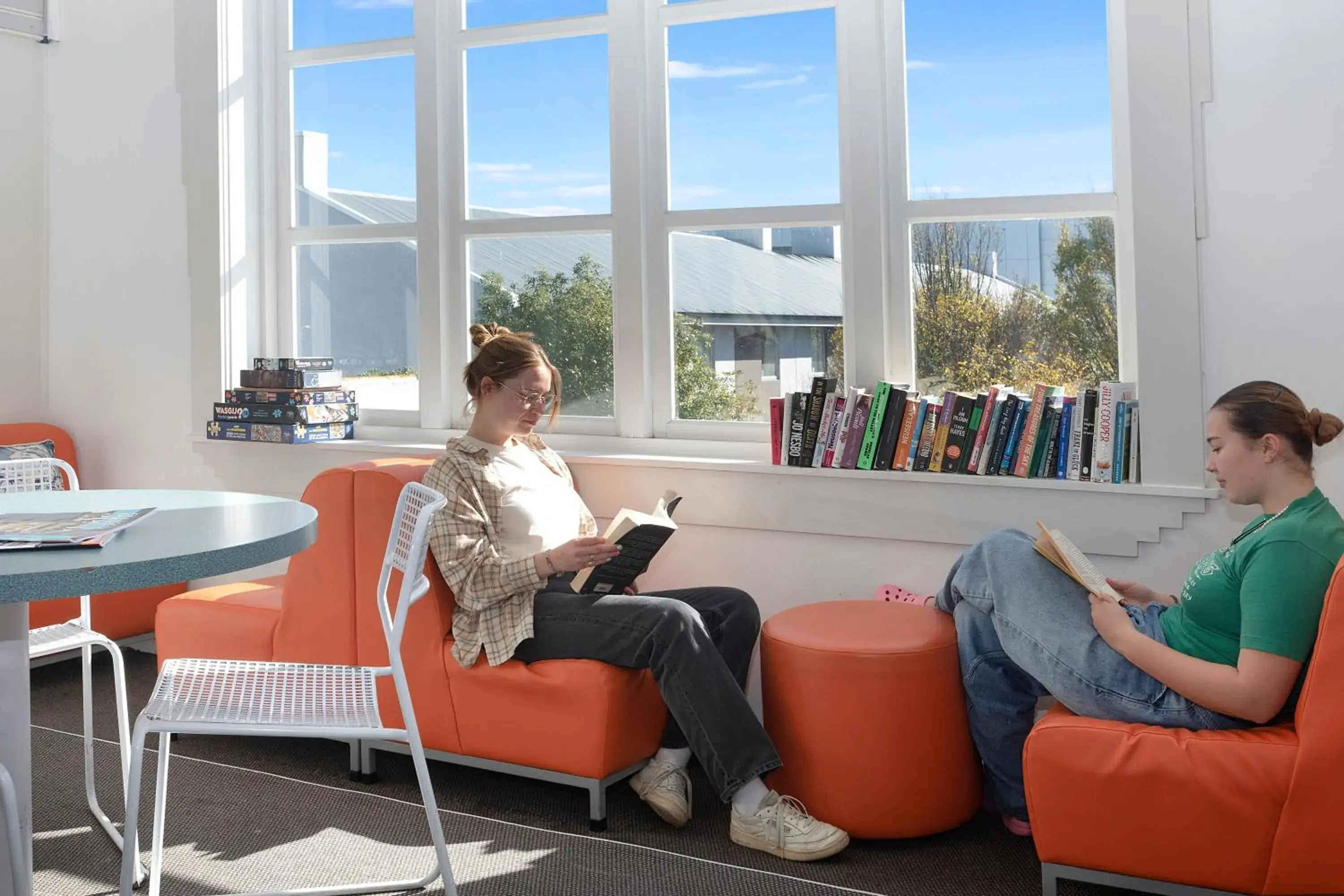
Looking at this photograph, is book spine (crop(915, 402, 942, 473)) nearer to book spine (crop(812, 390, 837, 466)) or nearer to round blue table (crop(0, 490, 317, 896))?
book spine (crop(812, 390, 837, 466))

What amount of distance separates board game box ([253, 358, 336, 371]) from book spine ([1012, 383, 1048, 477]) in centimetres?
233

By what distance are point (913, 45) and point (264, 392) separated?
233cm

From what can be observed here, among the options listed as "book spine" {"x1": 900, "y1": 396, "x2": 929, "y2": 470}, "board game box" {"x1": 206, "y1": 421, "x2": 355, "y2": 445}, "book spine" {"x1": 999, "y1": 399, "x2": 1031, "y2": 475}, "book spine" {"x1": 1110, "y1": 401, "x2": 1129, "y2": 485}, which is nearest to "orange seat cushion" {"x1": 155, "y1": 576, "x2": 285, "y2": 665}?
"board game box" {"x1": 206, "y1": 421, "x2": 355, "y2": 445}

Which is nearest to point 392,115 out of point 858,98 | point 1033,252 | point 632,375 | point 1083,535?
point 632,375

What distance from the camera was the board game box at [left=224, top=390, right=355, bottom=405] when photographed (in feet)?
12.7

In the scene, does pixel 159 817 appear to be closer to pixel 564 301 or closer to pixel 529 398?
pixel 529 398

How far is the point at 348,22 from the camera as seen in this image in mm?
4047

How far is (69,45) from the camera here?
4.39m

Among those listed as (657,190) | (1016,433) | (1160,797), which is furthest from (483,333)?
(1160,797)

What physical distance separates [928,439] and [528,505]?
102 centimetres

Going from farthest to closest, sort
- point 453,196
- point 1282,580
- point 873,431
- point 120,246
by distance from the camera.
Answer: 1. point 120,246
2. point 453,196
3. point 873,431
4. point 1282,580

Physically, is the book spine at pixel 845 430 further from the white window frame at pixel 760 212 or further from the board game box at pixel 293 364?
the board game box at pixel 293 364

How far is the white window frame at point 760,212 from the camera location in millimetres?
2715

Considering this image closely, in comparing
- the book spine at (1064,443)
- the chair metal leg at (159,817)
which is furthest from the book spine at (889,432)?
the chair metal leg at (159,817)
